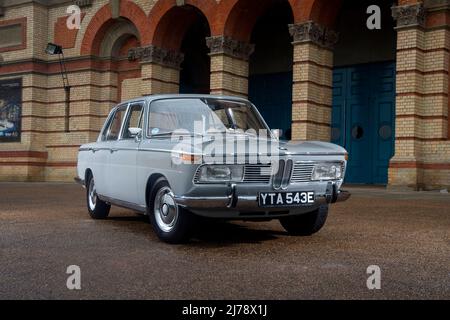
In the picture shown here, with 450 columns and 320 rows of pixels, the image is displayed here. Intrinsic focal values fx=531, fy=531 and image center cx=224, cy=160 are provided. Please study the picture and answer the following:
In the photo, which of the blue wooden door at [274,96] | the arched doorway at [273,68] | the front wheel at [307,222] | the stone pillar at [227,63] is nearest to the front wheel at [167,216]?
the front wheel at [307,222]

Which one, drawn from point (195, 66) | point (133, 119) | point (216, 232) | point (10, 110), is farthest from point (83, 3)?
point (216, 232)

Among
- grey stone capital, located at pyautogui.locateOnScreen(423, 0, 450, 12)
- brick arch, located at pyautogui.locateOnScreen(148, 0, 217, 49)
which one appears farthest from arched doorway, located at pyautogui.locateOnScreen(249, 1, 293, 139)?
grey stone capital, located at pyautogui.locateOnScreen(423, 0, 450, 12)

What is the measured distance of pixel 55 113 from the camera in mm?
21500

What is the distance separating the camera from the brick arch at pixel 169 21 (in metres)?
18.5

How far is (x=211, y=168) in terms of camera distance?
4.80 metres

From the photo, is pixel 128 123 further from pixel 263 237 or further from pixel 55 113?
pixel 55 113

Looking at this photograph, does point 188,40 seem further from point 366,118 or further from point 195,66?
point 366,118

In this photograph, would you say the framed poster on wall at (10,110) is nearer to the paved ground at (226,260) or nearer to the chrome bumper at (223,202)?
the paved ground at (226,260)

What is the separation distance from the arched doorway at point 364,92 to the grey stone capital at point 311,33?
1.75 meters

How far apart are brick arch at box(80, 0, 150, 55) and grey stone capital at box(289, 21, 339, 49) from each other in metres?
5.84

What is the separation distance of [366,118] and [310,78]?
3.38 meters

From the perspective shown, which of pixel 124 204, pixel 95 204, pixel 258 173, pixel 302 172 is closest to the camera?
pixel 258 173
